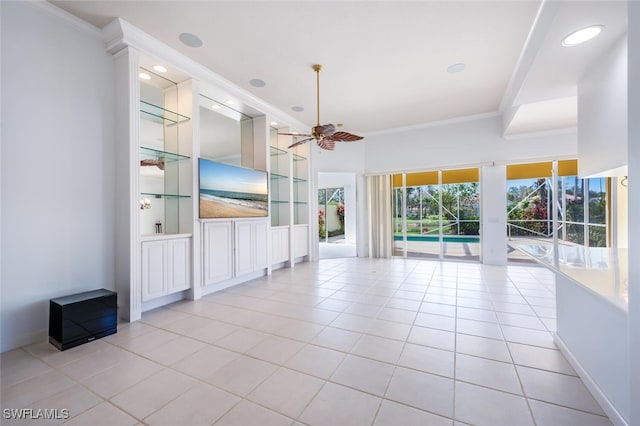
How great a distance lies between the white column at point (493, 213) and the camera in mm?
5887

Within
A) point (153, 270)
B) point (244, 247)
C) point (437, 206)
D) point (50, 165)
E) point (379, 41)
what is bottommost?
point (153, 270)

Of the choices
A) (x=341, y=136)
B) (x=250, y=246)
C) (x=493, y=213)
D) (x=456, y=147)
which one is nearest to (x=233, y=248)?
(x=250, y=246)

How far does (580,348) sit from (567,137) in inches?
204

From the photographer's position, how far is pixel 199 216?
3.85m

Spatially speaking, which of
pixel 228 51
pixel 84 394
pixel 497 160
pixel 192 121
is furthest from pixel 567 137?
pixel 84 394

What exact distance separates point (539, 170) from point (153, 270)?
843cm

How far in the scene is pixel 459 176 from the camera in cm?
694

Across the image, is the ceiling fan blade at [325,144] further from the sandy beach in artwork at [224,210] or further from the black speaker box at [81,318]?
the black speaker box at [81,318]

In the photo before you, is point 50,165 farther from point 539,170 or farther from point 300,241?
point 539,170

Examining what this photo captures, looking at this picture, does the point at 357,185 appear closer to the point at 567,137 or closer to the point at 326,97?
the point at 326,97

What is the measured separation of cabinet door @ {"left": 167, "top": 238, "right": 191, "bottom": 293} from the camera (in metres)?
3.47

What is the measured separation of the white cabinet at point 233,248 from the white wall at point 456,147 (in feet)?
12.7

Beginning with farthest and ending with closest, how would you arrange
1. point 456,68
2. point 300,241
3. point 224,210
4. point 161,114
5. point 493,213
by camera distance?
point 300,241, point 493,213, point 224,210, point 456,68, point 161,114

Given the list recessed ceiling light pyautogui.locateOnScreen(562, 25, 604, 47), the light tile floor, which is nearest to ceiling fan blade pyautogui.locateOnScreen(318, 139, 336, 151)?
the light tile floor
